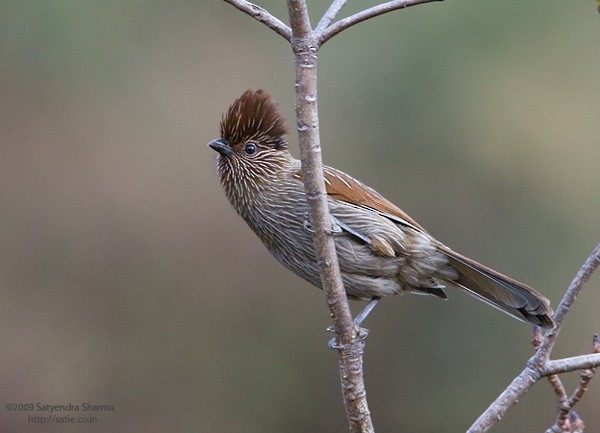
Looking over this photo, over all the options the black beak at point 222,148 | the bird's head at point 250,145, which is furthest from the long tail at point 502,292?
the black beak at point 222,148

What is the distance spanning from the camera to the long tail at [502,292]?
475 cm

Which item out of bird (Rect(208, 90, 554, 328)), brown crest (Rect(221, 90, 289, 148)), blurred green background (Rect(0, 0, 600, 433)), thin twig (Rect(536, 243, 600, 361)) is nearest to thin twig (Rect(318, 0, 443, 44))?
thin twig (Rect(536, 243, 600, 361))

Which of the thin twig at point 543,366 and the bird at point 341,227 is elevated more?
the bird at point 341,227

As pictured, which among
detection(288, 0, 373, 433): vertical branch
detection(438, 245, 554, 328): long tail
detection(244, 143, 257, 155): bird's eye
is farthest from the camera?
detection(244, 143, 257, 155): bird's eye

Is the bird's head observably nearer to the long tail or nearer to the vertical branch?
the long tail

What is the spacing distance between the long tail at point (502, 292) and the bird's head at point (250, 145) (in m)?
1.10

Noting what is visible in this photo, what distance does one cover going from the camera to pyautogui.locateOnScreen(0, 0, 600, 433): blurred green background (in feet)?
25.9

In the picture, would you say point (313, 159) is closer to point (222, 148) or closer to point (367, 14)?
point (367, 14)

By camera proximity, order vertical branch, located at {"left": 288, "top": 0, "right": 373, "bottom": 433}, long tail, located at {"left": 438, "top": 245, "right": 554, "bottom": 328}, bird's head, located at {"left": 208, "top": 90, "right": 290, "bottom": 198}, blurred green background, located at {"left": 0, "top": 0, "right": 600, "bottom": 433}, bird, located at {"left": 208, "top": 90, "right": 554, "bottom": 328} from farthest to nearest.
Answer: blurred green background, located at {"left": 0, "top": 0, "right": 600, "bottom": 433}, bird's head, located at {"left": 208, "top": 90, "right": 290, "bottom": 198}, bird, located at {"left": 208, "top": 90, "right": 554, "bottom": 328}, long tail, located at {"left": 438, "top": 245, "right": 554, "bottom": 328}, vertical branch, located at {"left": 288, "top": 0, "right": 373, "bottom": 433}

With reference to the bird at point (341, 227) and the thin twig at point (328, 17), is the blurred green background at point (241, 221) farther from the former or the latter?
the thin twig at point (328, 17)

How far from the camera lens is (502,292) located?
5027 mm

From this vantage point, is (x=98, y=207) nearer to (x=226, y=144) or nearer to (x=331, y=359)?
(x=331, y=359)

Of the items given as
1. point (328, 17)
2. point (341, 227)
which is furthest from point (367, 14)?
point (341, 227)

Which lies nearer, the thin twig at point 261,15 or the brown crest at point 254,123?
the thin twig at point 261,15
